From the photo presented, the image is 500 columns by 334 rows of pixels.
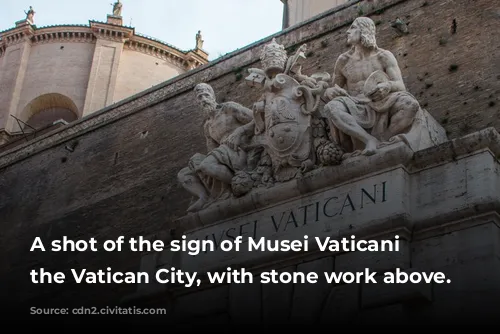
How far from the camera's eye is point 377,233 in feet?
27.7

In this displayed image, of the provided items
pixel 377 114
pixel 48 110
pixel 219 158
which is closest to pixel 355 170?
pixel 377 114

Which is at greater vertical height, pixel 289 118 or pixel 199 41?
pixel 199 41

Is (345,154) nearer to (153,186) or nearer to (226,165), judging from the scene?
(226,165)

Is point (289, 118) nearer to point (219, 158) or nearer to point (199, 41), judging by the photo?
point (219, 158)

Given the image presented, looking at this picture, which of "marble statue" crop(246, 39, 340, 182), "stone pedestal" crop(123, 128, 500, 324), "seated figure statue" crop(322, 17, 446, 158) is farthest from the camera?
"marble statue" crop(246, 39, 340, 182)

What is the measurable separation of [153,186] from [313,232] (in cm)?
675

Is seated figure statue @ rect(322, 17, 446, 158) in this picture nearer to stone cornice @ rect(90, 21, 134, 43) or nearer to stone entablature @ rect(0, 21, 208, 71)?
stone entablature @ rect(0, 21, 208, 71)

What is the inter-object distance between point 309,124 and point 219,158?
→ 1.03 meters

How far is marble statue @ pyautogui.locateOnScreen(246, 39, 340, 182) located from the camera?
9500 mm

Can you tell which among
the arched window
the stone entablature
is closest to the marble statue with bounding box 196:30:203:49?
the stone entablature

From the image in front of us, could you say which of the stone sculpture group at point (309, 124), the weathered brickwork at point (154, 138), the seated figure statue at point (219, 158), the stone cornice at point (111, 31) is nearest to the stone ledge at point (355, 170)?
the stone sculpture group at point (309, 124)

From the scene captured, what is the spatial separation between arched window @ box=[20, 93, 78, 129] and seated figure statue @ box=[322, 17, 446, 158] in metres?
21.6

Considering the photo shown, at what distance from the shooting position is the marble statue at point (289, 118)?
9.50 meters

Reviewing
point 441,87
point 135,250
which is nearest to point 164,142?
point 135,250
